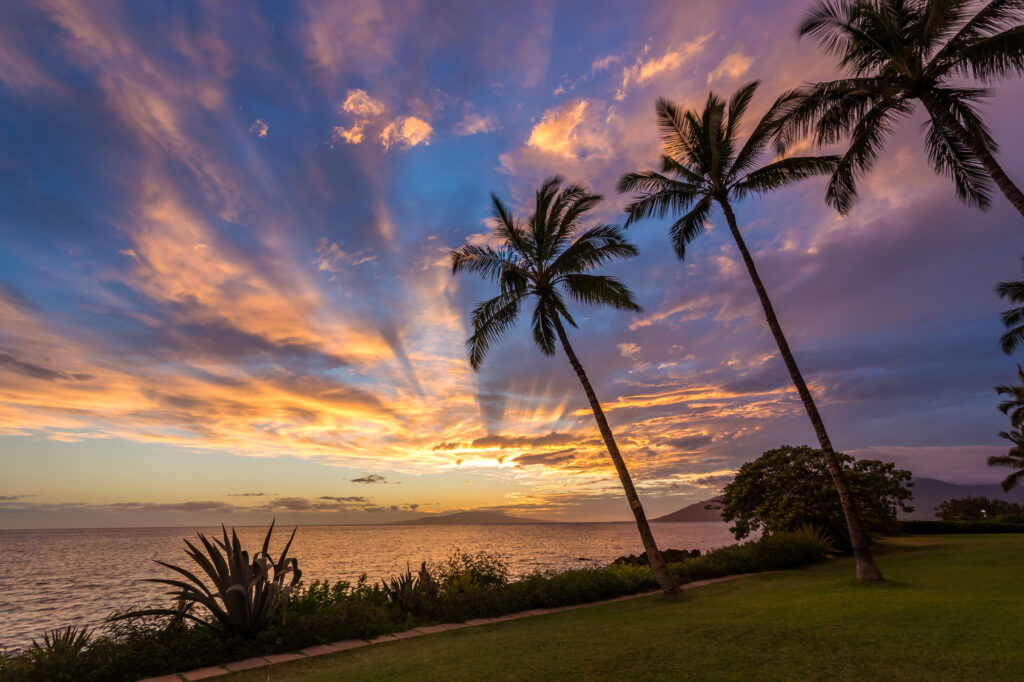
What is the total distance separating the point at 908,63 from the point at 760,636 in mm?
11056

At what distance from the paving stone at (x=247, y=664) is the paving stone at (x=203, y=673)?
0.39 feet

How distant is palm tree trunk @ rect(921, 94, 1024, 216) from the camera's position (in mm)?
8586

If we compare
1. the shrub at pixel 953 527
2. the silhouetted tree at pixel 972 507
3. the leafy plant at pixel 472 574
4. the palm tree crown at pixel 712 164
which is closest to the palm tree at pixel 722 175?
the palm tree crown at pixel 712 164

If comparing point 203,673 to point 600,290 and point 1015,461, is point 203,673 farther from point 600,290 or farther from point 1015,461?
point 1015,461

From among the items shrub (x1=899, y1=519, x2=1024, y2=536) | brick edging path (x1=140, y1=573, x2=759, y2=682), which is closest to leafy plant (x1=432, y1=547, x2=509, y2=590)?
brick edging path (x1=140, y1=573, x2=759, y2=682)

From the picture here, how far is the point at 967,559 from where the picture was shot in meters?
13.0

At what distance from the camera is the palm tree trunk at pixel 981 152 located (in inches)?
338

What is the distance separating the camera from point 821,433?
11.9 m

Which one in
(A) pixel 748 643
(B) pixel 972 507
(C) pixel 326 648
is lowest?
(C) pixel 326 648

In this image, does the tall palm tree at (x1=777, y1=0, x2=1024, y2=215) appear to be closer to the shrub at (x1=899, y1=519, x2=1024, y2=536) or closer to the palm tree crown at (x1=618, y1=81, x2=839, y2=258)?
the palm tree crown at (x1=618, y1=81, x2=839, y2=258)

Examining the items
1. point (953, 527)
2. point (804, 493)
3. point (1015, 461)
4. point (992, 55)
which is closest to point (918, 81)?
point (992, 55)

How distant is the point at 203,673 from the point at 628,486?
9.43 metres

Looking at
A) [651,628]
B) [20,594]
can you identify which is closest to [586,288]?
[651,628]

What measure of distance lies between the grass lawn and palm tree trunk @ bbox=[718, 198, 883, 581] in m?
1.12
